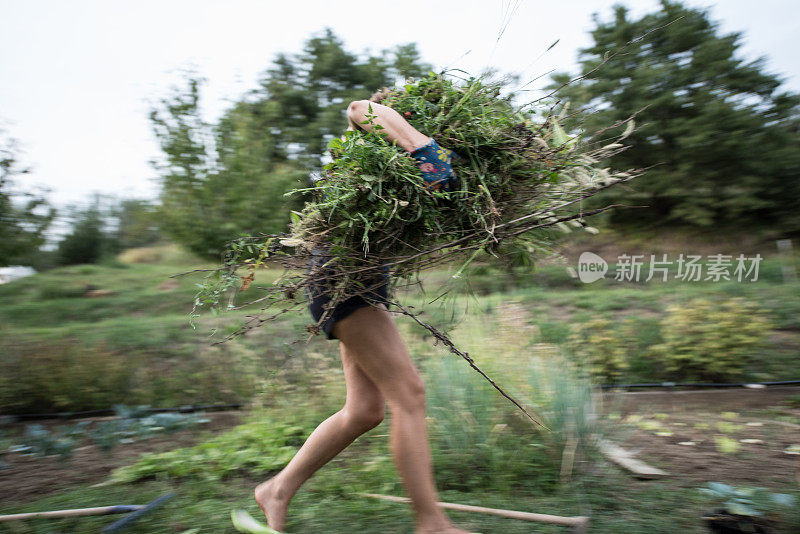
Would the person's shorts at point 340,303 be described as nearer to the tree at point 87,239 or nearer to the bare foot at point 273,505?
the bare foot at point 273,505

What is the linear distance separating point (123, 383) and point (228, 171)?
4798 mm

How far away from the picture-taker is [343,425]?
2.21m

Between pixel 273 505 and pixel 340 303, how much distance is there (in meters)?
0.98

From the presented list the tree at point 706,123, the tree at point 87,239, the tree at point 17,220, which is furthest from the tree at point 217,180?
the tree at point 706,123

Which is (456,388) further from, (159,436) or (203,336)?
(203,336)

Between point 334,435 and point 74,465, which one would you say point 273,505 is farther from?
point 74,465

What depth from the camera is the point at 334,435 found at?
7.30 feet

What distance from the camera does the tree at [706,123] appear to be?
11844 mm

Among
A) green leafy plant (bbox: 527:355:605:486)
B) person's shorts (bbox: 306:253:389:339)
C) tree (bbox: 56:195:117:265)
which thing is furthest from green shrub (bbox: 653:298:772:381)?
tree (bbox: 56:195:117:265)

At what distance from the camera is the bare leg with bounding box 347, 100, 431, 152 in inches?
73.4

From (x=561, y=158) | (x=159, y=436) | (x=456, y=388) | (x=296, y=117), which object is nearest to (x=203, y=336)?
(x=159, y=436)

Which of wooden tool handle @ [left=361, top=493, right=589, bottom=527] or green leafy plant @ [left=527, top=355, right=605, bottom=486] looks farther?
Answer: green leafy plant @ [left=527, top=355, right=605, bottom=486]

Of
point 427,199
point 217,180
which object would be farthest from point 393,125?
point 217,180

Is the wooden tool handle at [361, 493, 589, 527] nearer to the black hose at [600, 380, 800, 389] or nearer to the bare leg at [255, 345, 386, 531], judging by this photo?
the bare leg at [255, 345, 386, 531]
